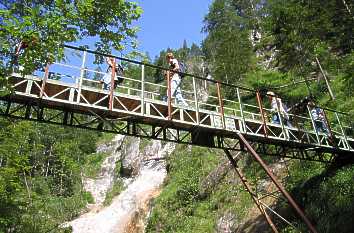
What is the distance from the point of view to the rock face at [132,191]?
3291 cm

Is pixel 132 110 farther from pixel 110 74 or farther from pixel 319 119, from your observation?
pixel 319 119

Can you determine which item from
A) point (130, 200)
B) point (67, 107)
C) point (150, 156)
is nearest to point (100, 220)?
point (130, 200)

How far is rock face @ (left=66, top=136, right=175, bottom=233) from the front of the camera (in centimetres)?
3291

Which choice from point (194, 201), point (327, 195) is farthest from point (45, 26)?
point (194, 201)

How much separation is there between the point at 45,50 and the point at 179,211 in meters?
19.8

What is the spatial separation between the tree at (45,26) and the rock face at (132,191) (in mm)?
22182

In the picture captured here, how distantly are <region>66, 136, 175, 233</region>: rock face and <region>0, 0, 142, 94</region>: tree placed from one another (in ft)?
72.8

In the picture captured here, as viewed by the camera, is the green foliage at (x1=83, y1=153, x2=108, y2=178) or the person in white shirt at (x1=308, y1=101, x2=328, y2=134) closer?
the person in white shirt at (x1=308, y1=101, x2=328, y2=134)

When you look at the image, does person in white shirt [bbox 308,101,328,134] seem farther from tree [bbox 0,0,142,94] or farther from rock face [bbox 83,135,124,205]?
rock face [bbox 83,135,124,205]

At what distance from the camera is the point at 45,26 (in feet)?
26.5

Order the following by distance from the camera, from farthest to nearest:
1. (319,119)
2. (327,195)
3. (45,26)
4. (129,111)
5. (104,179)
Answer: (104,179) < (319,119) < (327,195) < (129,111) < (45,26)

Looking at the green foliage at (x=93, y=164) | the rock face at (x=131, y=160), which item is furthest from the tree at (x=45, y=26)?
the green foliage at (x=93, y=164)

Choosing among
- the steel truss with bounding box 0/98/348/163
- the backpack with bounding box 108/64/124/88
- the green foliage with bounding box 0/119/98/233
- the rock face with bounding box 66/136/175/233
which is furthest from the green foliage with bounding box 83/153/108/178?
the backpack with bounding box 108/64/124/88

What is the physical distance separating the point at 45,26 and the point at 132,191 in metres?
33.4
